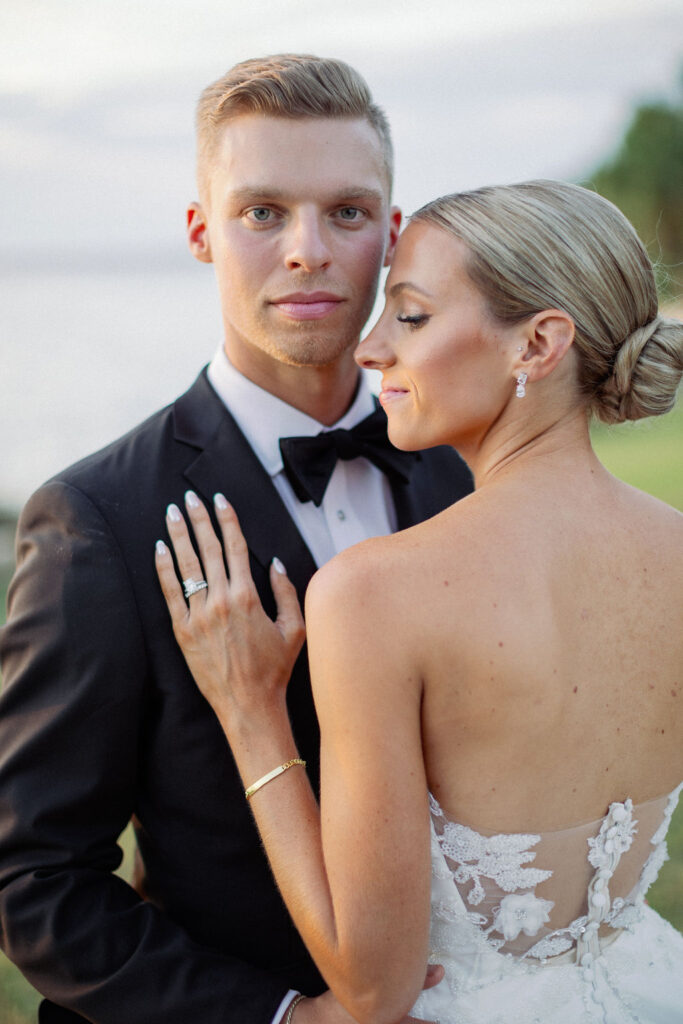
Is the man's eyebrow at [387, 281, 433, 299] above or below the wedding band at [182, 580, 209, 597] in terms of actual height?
above

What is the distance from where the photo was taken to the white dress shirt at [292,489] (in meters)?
2.50

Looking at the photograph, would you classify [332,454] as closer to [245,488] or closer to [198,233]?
[245,488]

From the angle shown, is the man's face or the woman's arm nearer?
the woman's arm

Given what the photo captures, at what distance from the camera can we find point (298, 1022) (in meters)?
2.09

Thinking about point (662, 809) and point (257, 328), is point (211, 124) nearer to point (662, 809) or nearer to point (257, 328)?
point (257, 328)

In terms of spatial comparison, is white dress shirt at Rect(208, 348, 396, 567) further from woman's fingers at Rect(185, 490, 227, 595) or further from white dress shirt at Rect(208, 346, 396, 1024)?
woman's fingers at Rect(185, 490, 227, 595)

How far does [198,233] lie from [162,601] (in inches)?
41.9

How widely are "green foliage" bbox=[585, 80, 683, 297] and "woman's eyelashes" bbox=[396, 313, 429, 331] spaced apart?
2672 cm

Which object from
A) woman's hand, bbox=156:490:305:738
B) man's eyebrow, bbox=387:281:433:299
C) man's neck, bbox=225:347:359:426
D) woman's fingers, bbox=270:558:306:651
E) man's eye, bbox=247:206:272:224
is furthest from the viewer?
man's neck, bbox=225:347:359:426

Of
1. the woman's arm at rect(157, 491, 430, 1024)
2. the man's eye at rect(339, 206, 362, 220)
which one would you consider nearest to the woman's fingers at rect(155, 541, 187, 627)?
the woman's arm at rect(157, 491, 430, 1024)

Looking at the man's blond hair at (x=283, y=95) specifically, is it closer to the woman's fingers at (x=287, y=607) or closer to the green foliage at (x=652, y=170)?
the woman's fingers at (x=287, y=607)

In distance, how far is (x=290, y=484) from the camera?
2.51 meters

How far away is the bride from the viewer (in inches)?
68.2

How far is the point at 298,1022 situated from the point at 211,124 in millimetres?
2027
